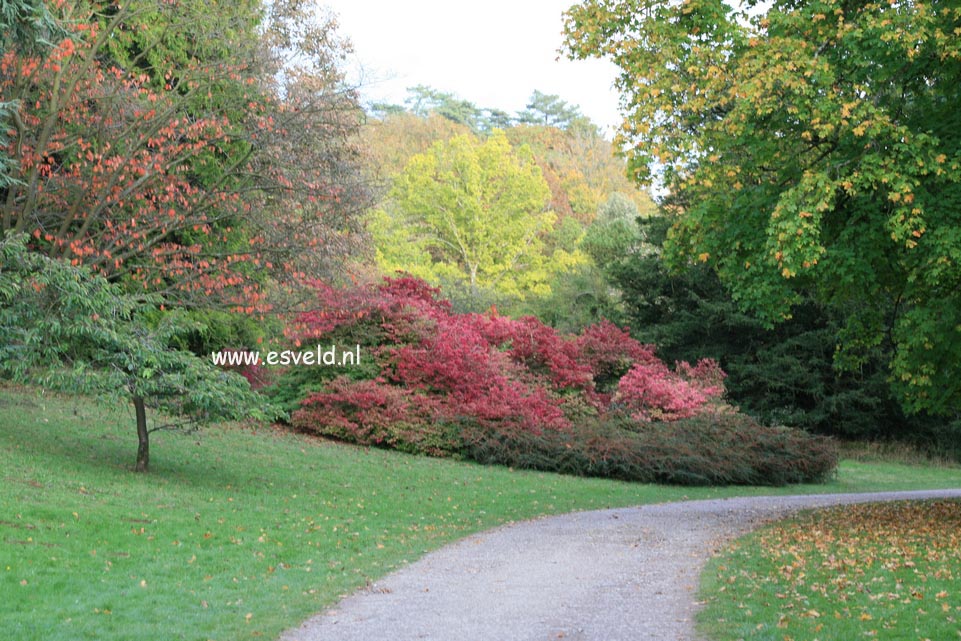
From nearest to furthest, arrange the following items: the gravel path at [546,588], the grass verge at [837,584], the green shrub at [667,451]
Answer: the grass verge at [837,584], the gravel path at [546,588], the green shrub at [667,451]

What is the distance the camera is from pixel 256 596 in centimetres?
796

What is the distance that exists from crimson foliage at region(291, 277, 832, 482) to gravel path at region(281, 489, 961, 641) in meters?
7.12

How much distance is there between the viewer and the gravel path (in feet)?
22.6

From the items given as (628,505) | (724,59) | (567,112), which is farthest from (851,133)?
(567,112)

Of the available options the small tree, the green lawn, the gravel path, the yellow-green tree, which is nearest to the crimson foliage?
the green lawn

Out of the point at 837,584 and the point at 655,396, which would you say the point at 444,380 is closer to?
the point at 655,396

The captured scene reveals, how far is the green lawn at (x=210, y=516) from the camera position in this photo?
7293mm

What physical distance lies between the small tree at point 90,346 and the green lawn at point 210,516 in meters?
1.28

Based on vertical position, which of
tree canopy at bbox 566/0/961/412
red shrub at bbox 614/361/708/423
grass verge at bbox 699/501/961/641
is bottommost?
grass verge at bbox 699/501/961/641

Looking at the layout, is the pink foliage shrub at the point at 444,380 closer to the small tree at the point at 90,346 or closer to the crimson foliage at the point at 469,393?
Result: the crimson foliage at the point at 469,393

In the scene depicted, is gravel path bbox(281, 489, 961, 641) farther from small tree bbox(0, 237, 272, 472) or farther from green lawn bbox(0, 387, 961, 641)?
small tree bbox(0, 237, 272, 472)

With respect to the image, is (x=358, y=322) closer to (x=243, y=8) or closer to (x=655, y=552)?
(x=243, y=8)

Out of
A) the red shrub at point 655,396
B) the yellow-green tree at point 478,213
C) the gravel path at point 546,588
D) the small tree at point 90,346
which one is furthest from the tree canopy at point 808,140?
the yellow-green tree at point 478,213

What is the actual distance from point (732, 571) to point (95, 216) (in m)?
11.7
